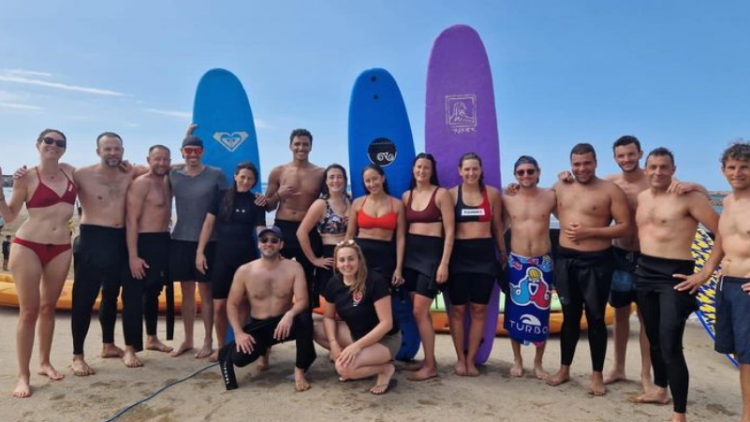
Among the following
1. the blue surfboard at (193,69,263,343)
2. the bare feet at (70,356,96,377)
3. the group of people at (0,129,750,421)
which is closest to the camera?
the group of people at (0,129,750,421)

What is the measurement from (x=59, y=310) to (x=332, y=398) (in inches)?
180

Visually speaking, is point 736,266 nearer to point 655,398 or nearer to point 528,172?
point 655,398

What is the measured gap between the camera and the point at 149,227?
3.85 metres

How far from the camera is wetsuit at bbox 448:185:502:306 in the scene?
3547mm

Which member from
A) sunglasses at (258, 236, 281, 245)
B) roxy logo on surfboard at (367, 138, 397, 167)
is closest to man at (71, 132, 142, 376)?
sunglasses at (258, 236, 281, 245)

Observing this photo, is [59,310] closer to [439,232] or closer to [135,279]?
[135,279]

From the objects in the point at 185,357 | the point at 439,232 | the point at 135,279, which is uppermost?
the point at 439,232

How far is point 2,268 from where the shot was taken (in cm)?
881

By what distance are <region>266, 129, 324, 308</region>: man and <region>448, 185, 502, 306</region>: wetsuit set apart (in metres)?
1.19

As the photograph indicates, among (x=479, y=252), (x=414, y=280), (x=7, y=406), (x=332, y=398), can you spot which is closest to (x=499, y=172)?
(x=479, y=252)

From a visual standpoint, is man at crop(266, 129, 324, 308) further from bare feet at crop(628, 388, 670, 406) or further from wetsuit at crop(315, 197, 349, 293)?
bare feet at crop(628, 388, 670, 406)

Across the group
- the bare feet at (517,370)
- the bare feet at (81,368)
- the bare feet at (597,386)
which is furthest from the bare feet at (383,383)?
the bare feet at (81,368)

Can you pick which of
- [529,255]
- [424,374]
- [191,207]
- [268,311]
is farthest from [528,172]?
[191,207]

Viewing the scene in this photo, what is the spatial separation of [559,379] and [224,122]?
155 inches
